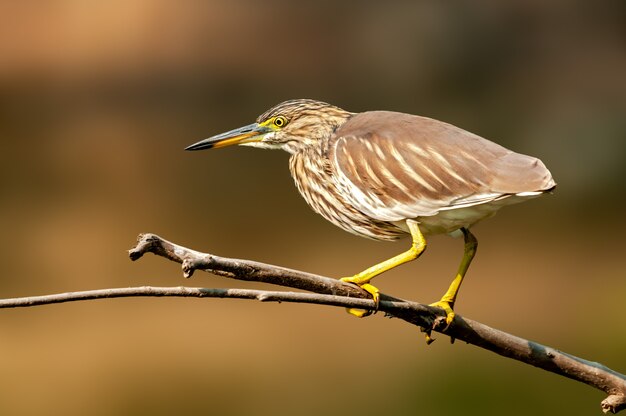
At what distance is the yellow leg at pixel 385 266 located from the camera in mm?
1661

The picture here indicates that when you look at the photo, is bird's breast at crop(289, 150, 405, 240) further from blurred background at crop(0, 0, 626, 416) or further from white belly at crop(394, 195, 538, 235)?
blurred background at crop(0, 0, 626, 416)

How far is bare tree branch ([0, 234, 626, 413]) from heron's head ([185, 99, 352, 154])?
422mm

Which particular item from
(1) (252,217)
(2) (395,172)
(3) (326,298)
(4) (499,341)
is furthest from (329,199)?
(1) (252,217)

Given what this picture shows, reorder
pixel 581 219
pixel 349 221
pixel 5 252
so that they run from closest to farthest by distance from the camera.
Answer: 1. pixel 349 221
2. pixel 5 252
3. pixel 581 219

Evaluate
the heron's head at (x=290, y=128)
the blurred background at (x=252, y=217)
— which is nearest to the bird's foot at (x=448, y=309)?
the heron's head at (x=290, y=128)

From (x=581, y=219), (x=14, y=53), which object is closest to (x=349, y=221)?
(x=14, y=53)

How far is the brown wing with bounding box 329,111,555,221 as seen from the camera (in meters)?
1.68

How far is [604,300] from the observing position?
5539mm

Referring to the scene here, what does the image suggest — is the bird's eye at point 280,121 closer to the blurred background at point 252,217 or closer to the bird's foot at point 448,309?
the bird's foot at point 448,309

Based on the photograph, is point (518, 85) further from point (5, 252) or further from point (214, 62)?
point (5, 252)

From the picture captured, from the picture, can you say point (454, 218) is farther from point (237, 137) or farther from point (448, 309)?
point (237, 137)

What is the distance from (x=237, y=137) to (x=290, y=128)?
10cm

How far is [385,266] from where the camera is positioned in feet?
5.63

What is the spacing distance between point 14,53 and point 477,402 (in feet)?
8.92
